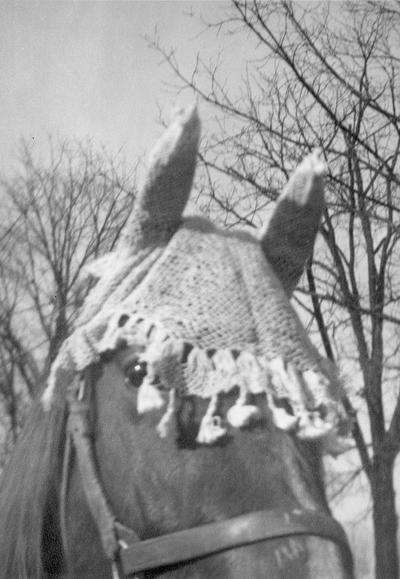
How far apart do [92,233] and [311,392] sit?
22.9 ft

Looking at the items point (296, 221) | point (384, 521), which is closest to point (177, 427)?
point (296, 221)

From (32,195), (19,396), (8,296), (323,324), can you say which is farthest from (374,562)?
(32,195)

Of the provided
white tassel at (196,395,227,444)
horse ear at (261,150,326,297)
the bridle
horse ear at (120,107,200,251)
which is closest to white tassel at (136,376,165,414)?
white tassel at (196,395,227,444)

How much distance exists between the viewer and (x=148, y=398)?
7.52ft

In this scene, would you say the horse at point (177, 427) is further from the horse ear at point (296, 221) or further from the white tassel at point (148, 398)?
the horse ear at point (296, 221)

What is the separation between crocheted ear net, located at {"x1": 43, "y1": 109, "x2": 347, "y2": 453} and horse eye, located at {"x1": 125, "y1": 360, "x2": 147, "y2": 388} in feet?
0.12

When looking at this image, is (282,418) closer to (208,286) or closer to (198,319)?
(198,319)

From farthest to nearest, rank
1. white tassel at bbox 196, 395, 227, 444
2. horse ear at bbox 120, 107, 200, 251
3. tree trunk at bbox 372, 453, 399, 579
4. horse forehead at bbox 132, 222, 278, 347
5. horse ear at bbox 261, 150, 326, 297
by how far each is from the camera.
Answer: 1. tree trunk at bbox 372, 453, 399, 579
2. horse ear at bbox 261, 150, 326, 297
3. horse ear at bbox 120, 107, 200, 251
4. horse forehead at bbox 132, 222, 278, 347
5. white tassel at bbox 196, 395, 227, 444

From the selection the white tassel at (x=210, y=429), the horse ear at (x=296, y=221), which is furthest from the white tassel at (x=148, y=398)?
the horse ear at (x=296, y=221)

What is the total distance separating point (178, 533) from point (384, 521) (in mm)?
6860

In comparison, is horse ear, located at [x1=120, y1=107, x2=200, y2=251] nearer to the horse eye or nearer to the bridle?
the horse eye

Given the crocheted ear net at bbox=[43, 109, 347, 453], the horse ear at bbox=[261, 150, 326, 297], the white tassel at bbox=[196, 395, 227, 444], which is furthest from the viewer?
the horse ear at bbox=[261, 150, 326, 297]

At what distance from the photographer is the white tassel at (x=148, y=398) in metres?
2.28

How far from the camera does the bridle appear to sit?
2.07 meters
